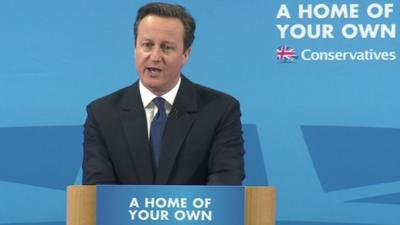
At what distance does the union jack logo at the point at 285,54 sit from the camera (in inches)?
120

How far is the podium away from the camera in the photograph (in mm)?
1667

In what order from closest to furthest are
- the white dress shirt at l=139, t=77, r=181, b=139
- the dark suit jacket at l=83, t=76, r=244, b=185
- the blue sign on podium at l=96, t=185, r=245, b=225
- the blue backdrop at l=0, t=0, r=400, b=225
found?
the blue sign on podium at l=96, t=185, r=245, b=225
the dark suit jacket at l=83, t=76, r=244, b=185
the white dress shirt at l=139, t=77, r=181, b=139
the blue backdrop at l=0, t=0, r=400, b=225

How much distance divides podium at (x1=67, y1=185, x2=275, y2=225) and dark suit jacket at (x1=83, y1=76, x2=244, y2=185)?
49 centimetres

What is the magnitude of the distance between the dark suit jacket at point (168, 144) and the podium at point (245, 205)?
487 mm

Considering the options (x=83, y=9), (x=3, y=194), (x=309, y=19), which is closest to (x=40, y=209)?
(x=3, y=194)

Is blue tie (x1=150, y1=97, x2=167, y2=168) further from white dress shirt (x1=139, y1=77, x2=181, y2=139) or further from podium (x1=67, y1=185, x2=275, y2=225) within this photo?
podium (x1=67, y1=185, x2=275, y2=225)

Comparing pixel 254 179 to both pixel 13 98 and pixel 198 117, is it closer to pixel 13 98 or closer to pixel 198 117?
pixel 198 117


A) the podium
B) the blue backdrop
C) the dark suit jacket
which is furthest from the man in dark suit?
the blue backdrop

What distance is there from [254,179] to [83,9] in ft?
3.25

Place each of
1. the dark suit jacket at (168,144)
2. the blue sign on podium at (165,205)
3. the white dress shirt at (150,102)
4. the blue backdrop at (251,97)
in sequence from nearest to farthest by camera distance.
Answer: the blue sign on podium at (165,205), the dark suit jacket at (168,144), the white dress shirt at (150,102), the blue backdrop at (251,97)

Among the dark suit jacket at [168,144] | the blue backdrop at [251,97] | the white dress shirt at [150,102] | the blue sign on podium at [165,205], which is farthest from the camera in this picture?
the blue backdrop at [251,97]

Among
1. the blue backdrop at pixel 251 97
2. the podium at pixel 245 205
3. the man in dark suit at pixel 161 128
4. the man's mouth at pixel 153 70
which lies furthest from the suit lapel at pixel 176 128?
the blue backdrop at pixel 251 97

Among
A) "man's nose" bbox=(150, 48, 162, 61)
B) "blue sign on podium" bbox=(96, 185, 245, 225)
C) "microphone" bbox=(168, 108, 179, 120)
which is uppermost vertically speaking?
"man's nose" bbox=(150, 48, 162, 61)

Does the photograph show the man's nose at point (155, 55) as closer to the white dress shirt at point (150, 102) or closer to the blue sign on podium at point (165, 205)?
the white dress shirt at point (150, 102)
